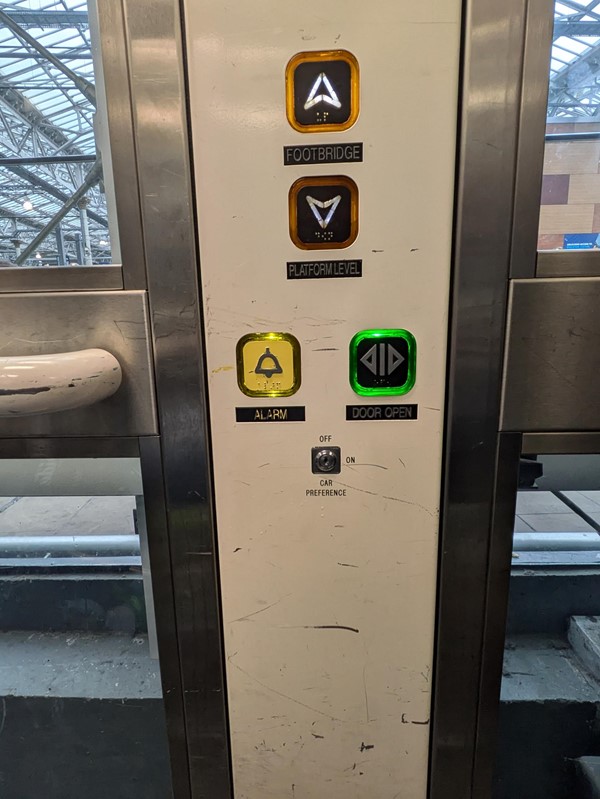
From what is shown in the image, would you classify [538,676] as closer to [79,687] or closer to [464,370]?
[464,370]

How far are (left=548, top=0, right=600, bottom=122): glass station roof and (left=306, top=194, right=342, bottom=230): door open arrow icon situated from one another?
29 centimetres

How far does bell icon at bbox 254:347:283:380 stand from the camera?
1.94 ft

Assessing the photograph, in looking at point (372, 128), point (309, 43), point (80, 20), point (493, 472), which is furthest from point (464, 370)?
point (80, 20)

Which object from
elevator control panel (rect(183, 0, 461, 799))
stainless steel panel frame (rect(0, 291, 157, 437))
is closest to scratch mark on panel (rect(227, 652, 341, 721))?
elevator control panel (rect(183, 0, 461, 799))

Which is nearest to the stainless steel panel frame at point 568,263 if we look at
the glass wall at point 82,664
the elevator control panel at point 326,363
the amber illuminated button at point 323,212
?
the elevator control panel at point 326,363

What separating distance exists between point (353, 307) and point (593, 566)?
90 centimetres

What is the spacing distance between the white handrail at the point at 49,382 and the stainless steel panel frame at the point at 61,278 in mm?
91

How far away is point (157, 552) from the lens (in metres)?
0.68

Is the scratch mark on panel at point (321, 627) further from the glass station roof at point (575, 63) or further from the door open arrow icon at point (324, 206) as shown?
the glass station roof at point (575, 63)

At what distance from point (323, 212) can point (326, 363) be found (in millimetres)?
174

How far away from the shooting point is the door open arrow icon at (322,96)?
52 centimetres

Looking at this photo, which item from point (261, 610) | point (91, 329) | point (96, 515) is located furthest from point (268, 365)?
point (96, 515)

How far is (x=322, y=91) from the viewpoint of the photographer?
528mm

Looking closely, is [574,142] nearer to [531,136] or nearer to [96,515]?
[531,136]
